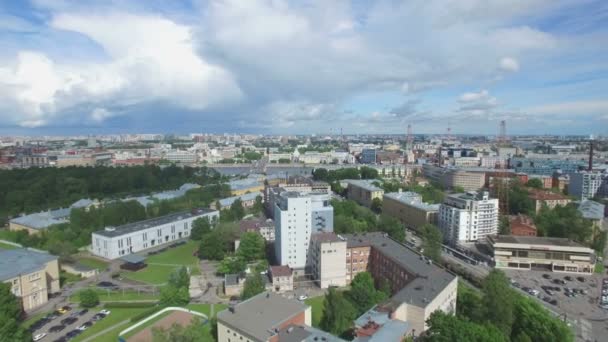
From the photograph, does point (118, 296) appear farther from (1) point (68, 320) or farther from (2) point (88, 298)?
(1) point (68, 320)

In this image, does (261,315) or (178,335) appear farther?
(261,315)

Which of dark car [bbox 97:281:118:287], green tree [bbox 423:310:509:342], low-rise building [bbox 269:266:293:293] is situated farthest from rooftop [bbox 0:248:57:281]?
green tree [bbox 423:310:509:342]

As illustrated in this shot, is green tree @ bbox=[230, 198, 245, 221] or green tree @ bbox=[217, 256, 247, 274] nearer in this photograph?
green tree @ bbox=[217, 256, 247, 274]

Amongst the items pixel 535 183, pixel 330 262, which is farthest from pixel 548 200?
pixel 330 262

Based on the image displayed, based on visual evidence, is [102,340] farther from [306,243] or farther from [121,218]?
[121,218]

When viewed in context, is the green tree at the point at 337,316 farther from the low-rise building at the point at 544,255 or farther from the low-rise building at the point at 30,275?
the low-rise building at the point at 30,275

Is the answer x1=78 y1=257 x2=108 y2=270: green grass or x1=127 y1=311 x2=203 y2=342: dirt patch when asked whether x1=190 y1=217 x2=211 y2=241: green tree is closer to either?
x1=78 y1=257 x2=108 y2=270: green grass
